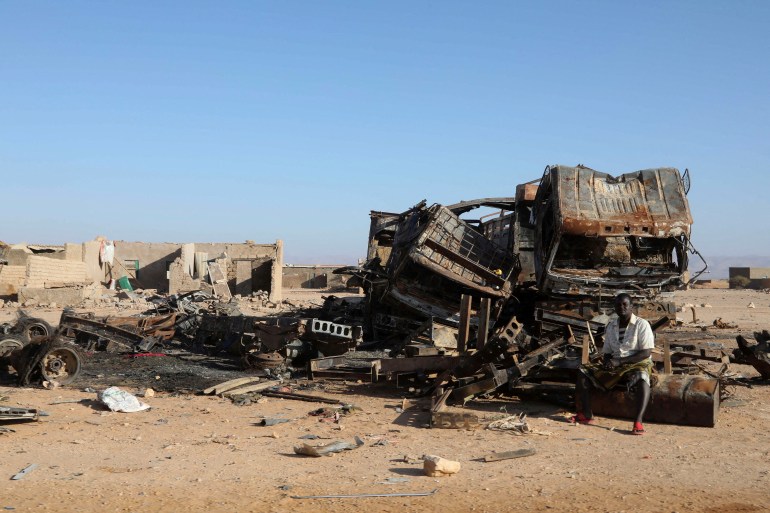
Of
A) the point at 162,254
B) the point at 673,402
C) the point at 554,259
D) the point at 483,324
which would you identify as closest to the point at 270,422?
the point at 483,324

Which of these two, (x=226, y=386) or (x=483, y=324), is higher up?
(x=483, y=324)

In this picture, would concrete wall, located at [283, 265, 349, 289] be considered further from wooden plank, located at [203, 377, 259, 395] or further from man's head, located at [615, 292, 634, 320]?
man's head, located at [615, 292, 634, 320]

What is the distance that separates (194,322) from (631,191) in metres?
8.75

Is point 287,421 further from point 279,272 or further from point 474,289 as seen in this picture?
point 279,272

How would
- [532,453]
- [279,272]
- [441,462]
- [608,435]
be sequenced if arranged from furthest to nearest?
1. [279,272]
2. [608,435]
3. [532,453]
4. [441,462]

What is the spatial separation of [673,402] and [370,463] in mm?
3400

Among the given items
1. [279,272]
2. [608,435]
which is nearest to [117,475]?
[608,435]

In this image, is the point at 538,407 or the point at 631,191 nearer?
the point at 538,407

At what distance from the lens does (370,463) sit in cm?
650

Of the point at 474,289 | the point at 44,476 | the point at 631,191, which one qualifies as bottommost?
the point at 44,476

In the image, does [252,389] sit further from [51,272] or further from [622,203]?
[51,272]

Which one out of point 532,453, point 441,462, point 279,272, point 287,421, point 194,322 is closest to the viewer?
point 441,462

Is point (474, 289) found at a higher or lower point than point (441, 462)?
higher

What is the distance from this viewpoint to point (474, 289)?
11.9m
